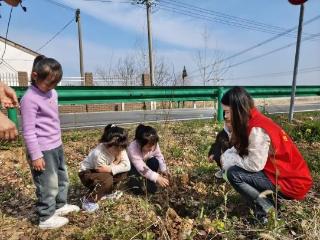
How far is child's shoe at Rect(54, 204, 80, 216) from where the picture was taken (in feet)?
11.5

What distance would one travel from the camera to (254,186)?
323 cm

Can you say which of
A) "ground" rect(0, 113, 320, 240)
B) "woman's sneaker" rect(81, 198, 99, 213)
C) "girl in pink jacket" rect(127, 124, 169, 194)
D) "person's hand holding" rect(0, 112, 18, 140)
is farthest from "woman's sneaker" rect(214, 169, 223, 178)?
"person's hand holding" rect(0, 112, 18, 140)

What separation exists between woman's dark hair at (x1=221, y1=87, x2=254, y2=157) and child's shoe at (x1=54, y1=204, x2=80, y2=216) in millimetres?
1546

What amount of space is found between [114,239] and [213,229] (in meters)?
0.73

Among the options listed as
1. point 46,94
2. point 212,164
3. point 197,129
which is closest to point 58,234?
point 46,94

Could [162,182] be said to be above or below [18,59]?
below

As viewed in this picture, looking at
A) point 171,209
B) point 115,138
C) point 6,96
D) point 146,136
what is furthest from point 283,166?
point 6,96

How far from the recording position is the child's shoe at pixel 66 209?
350cm

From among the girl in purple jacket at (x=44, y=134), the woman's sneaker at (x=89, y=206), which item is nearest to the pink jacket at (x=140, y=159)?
the woman's sneaker at (x=89, y=206)

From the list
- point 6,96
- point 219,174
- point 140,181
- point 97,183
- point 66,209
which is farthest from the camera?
point 219,174

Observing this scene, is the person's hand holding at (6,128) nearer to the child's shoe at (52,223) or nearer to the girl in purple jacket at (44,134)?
the girl in purple jacket at (44,134)

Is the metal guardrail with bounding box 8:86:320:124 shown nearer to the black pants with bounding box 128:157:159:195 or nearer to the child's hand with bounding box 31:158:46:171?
the black pants with bounding box 128:157:159:195

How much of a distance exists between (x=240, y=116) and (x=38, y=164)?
165 centimetres

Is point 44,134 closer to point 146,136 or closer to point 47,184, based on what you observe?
point 47,184
